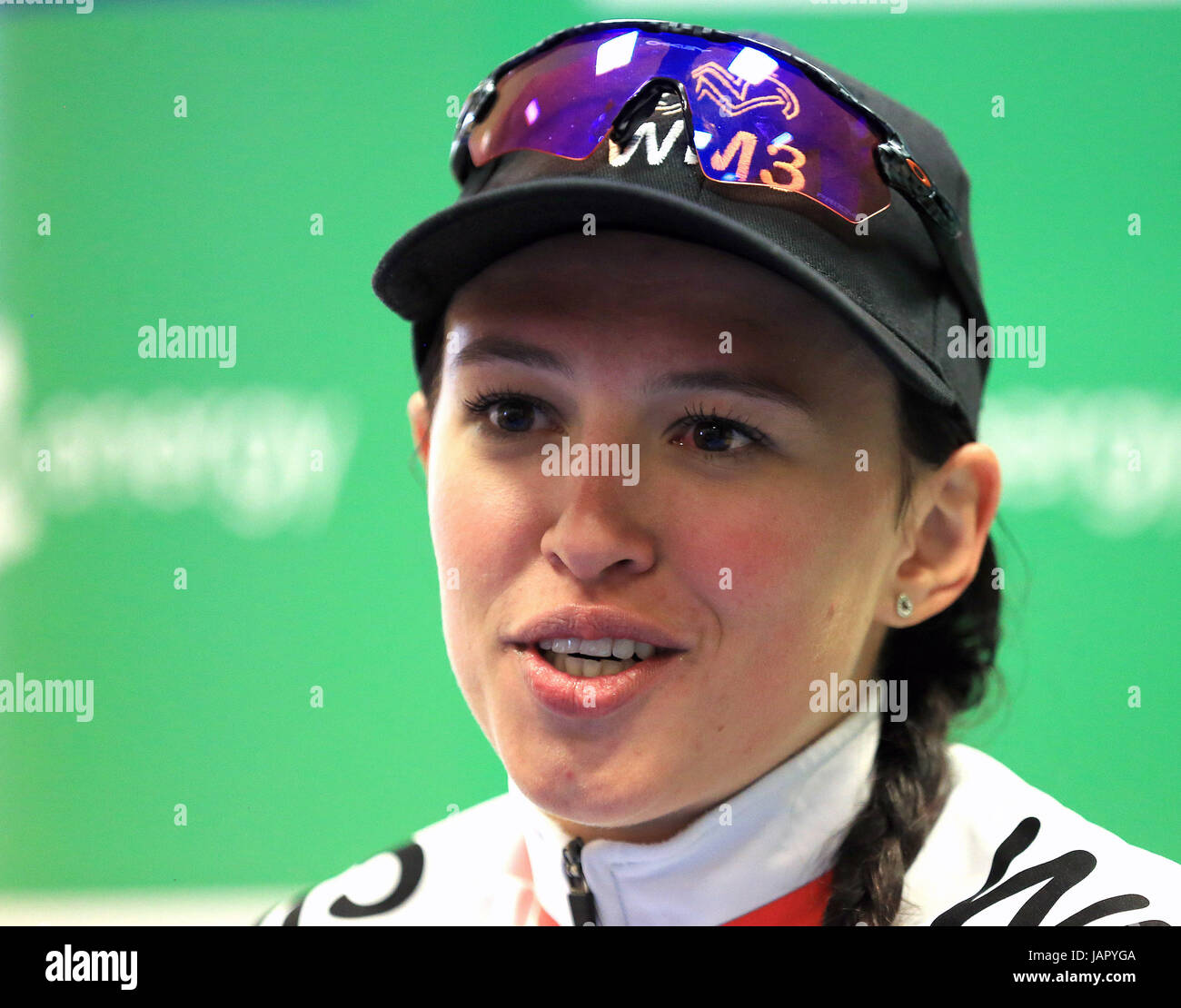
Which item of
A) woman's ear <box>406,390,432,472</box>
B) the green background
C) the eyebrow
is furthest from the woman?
the green background

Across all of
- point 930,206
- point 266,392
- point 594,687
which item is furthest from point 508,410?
point 266,392

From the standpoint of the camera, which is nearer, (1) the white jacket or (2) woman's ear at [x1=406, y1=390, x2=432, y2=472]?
(1) the white jacket

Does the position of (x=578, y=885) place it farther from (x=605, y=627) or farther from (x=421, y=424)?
(x=421, y=424)

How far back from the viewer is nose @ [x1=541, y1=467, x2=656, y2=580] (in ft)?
3.07

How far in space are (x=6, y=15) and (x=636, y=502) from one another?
176 centimetres

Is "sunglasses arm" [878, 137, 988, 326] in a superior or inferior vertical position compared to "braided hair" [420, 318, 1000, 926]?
superior

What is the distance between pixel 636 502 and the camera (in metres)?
0.96

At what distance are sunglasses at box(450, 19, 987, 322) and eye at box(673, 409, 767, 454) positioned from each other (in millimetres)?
196

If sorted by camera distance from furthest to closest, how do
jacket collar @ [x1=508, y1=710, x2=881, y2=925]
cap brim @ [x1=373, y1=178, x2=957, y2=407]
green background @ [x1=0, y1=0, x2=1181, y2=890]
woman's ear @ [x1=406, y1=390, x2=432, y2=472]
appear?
green background @ [x1=0, y1=0, x2=1181, y2=890], woman's ear @ [x1=406, y1=390, x2=432, y2=472], jacket collar @ [x1=508, y1=710, x2=881, y2=925], cap brim @ [x1=373, y1=178, x2=957, y2=407]

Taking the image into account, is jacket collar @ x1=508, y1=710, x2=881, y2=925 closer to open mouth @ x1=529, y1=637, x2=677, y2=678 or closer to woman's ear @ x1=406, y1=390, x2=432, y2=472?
open mouth @ x1=529, y1=637, x2=677, y2=678

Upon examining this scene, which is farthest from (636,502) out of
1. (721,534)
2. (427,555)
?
(427,555)

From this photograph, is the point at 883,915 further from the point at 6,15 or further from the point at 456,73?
the point at 6,15

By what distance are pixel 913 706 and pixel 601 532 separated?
473 mm

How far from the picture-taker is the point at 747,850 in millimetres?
1077
